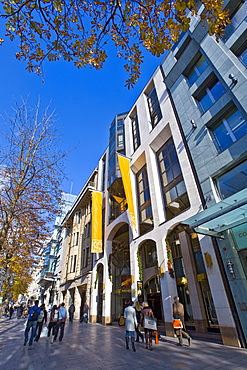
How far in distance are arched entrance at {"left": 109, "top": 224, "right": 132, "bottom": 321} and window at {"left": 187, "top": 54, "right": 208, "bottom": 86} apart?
46.2ft

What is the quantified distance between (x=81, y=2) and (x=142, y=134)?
14314mm

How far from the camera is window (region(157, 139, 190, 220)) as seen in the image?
12.8 meters

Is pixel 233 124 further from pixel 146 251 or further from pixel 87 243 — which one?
pixel 87 243

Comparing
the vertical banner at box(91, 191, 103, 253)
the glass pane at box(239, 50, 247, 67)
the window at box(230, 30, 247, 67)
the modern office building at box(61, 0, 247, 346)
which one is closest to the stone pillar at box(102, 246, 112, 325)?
the modern office building at box(61, 0, 247, 346)

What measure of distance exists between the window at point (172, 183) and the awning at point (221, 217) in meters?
3.85

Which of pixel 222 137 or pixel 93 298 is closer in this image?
pixel 222 137

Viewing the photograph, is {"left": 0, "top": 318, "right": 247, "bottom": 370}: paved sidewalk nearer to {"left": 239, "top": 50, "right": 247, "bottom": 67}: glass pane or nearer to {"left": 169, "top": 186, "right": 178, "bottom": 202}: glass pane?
{"left": 169, "top": 186, "right": 178, "bottom": 202}: glass pane

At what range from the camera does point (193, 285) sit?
12.1m

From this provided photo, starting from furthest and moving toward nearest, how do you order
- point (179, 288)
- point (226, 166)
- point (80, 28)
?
point (179, 288) → point (226, 166) → point (80, 28)

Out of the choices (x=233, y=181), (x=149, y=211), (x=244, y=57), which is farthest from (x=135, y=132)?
(x=233, y=181)

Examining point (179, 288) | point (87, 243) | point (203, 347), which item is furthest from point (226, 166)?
point (87, 243)

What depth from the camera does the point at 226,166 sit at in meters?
9.56

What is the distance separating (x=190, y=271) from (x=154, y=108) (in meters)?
14.0

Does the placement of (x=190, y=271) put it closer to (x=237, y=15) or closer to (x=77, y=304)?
(x=237, y=15)
